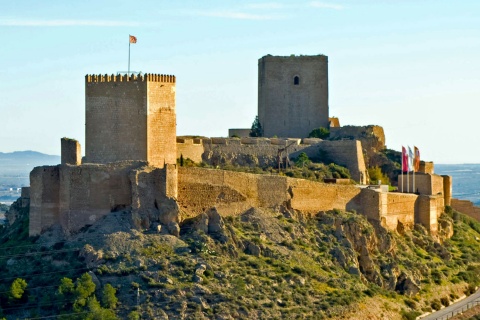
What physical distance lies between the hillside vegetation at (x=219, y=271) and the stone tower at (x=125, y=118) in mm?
2505

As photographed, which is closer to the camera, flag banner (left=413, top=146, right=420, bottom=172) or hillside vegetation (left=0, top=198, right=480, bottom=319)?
hillside vegetation (left=0, top=198, right=480, bottom=319)

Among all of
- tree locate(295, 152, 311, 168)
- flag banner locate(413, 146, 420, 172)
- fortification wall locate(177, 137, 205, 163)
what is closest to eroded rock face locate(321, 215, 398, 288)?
tree locate(295, 152, 311, 168)

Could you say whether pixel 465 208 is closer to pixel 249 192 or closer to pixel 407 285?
pixel 407 285

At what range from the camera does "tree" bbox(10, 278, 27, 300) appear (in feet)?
149

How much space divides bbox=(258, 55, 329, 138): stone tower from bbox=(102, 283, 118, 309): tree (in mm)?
24398

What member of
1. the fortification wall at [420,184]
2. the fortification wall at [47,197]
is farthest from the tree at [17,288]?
the fortification wall at [420,184]

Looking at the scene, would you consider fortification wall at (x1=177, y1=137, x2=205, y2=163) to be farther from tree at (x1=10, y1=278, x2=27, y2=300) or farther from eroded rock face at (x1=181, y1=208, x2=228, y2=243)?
tree at (x1=10, y1=278, x2=27, y2=300)

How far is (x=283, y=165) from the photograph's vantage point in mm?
60781

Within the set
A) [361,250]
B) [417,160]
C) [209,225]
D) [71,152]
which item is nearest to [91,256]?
[209,225]

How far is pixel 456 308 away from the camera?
54.3m

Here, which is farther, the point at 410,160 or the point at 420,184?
the point at 410,160

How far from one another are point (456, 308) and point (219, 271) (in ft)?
38.0

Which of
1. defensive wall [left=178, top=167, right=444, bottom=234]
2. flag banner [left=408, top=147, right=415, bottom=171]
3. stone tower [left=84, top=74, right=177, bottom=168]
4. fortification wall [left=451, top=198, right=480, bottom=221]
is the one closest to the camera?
stone tower [left=84, top=74, right=177, bottom=168]

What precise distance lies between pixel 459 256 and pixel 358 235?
8.10m
